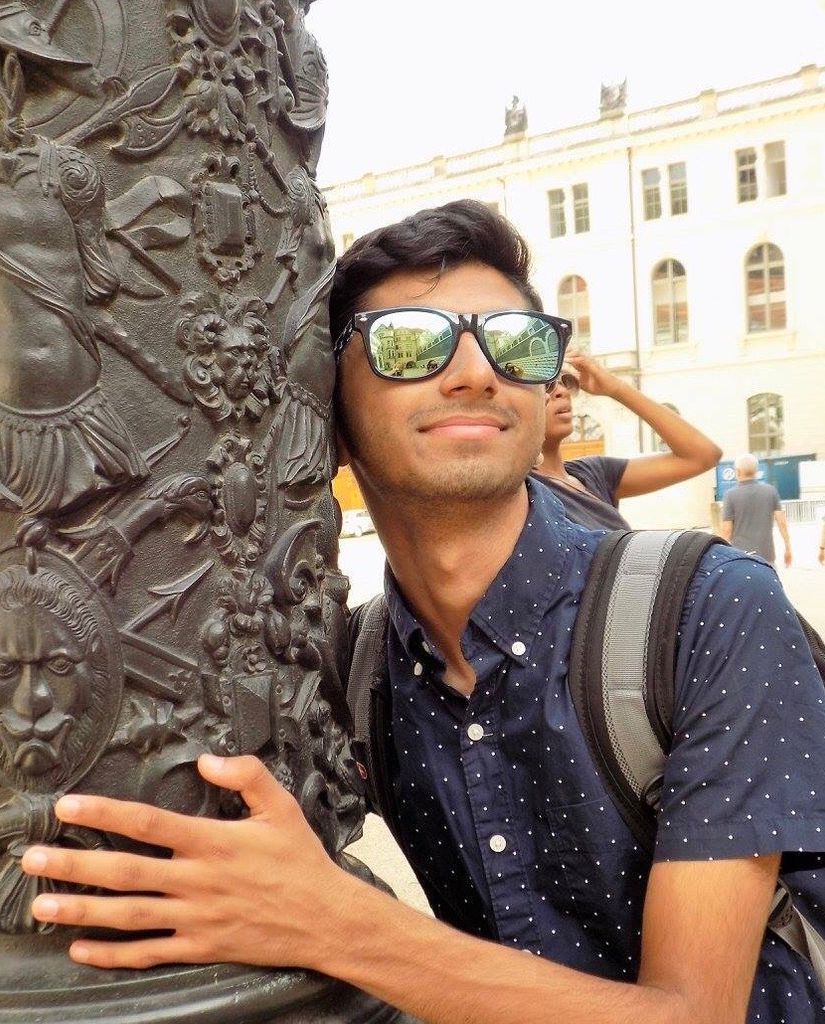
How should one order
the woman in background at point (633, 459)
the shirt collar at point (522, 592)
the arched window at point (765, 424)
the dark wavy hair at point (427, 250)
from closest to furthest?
the shirt collar at point (522, 592)
the dark wavy hair at point (427, 250)
the woman in background at point (633, 459)
the arched window at point (765, 424)

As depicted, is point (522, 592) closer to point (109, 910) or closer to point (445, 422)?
point (445, 422)

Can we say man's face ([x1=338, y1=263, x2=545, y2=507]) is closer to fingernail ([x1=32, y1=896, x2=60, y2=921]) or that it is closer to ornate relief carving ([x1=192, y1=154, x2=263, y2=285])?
ornate relief carving ([x1=192, y1=154, x2=263, y2=285])

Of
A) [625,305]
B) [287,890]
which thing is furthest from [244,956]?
[625,305]

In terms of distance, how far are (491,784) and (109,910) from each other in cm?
65

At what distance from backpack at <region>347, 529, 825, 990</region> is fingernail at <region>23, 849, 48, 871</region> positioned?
0.80m

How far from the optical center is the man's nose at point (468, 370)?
5.49 feet

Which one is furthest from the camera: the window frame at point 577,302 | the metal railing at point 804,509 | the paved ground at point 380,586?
the window frame at point 577,302

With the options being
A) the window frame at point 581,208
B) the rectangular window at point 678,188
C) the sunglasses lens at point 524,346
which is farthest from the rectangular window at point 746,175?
the sunglasses lens at point 524,346

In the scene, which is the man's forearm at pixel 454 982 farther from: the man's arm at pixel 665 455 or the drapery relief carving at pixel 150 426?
the man's arm at pixel 665 455

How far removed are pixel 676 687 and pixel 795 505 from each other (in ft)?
71.2

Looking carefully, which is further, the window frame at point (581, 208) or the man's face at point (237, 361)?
the window frame at point (581, 208)

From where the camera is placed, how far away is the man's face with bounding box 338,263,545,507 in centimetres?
168

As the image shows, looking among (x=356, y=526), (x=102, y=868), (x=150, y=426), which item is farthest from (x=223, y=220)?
(x=356, y=526)

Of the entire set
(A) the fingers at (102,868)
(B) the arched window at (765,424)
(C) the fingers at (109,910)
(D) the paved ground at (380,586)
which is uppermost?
(B) the arched window at (765,424)
